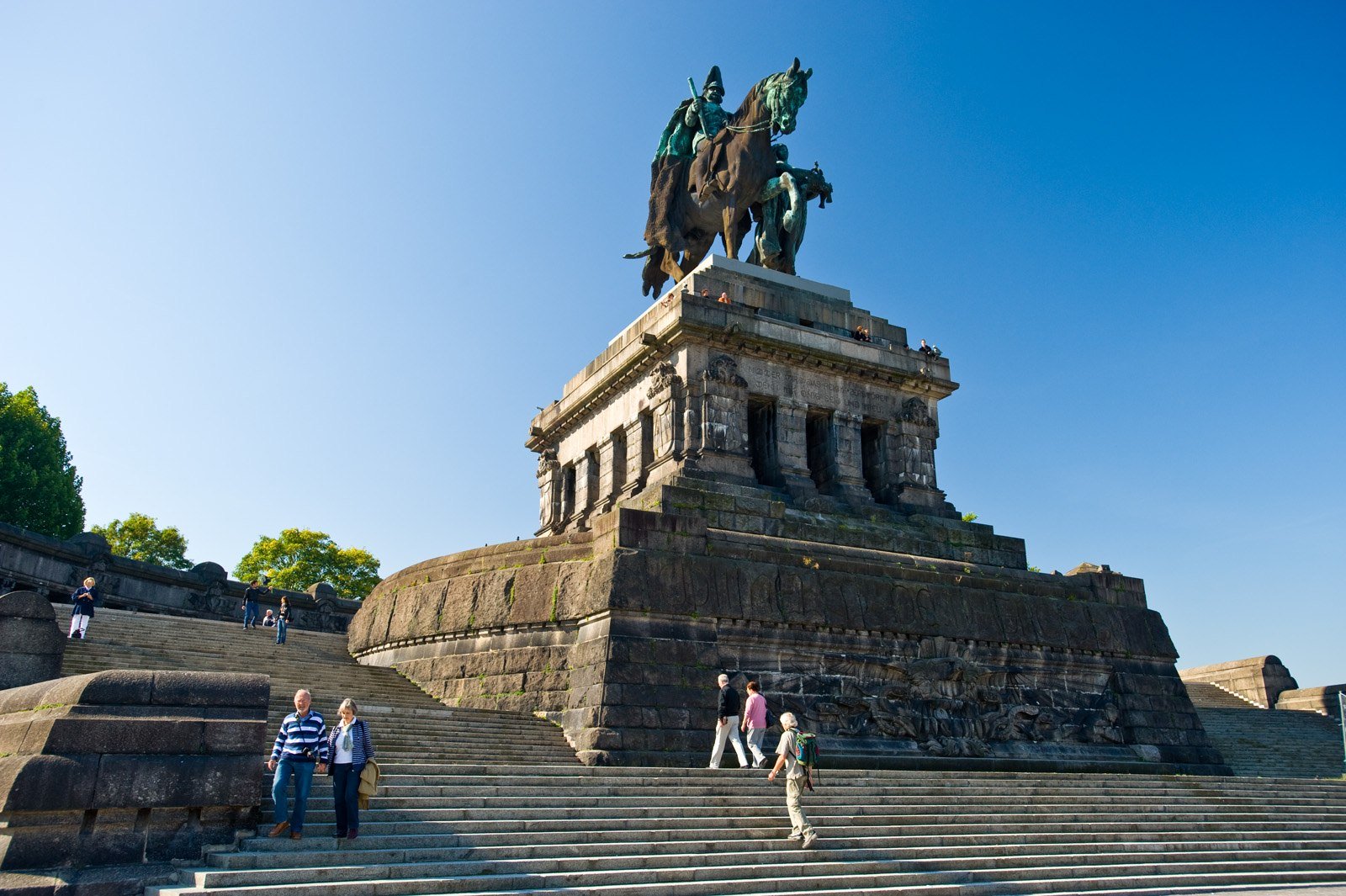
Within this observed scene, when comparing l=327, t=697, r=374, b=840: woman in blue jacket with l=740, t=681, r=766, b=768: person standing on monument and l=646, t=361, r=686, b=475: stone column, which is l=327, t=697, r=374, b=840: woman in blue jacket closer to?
l=740, t=681, r=766, b=768: person standing on monument

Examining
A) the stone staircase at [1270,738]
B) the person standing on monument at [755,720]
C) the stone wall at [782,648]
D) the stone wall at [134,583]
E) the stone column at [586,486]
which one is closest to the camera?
the person standing on monument at [755,720]

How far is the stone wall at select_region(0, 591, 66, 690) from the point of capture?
11922mm

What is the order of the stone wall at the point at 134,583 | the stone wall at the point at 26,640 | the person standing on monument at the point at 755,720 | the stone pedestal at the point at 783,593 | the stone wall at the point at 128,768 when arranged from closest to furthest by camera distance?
the stone wall at the point at 128,768 < the stone wall at the point at 26,640 < the person standing on monument at the point at 755,720 < the stone pedestal at the point at 783,593 < the stone wall at the point at 134,583

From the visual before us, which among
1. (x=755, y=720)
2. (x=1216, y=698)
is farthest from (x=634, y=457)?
(x=1216, y=698)

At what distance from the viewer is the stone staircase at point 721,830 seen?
8.52 m

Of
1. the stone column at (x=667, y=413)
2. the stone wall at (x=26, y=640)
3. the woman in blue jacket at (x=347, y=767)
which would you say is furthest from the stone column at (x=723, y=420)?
the woman in blue jacket at (x=347, y=767)

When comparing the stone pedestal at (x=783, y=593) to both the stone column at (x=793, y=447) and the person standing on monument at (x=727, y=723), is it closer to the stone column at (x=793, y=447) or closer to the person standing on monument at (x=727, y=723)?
the stone column at (x=793, y=447)

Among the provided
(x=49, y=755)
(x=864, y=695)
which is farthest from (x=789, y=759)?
(x=864, y=695)

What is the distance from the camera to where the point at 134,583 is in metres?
27.0

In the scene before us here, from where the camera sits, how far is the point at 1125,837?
12.3 metres

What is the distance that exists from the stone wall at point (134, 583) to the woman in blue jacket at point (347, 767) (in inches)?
730

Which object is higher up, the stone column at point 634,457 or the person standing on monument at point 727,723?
the stone column at point 634,457

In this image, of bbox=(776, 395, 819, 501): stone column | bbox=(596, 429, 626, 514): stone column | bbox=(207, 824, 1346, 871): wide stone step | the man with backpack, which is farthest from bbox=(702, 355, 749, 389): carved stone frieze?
the man with backpack

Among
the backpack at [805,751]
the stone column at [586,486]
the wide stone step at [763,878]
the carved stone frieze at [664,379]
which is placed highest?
the carved stone frieze at [664,379]
